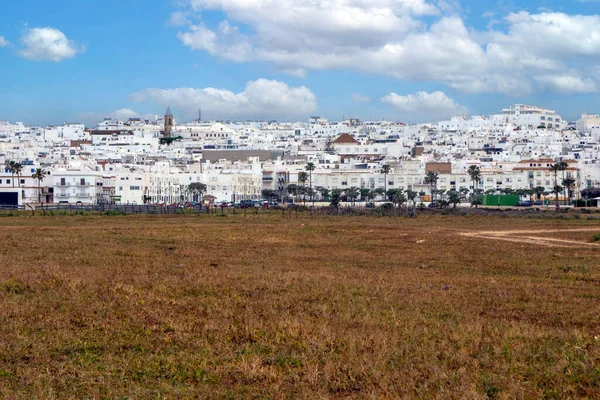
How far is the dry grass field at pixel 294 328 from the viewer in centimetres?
914

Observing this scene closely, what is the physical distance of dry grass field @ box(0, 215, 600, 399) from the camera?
9.14m

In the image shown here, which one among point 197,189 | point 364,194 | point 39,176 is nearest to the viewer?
point 39,176

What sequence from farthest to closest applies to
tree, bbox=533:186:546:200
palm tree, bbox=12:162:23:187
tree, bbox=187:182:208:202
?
tree, bbox=533:186:546:200 < tree, bbox=187:182:208:202 < palm tree, bbox=12:162:23:187

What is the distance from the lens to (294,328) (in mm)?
11727

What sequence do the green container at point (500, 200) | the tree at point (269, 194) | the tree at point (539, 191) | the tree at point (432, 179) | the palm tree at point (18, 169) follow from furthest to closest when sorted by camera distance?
the tree at point (269, 194), the tree at point (539, 191), the tree at point (432, 179), the green container at point (500, 200), the palm tree at point (18, 169)

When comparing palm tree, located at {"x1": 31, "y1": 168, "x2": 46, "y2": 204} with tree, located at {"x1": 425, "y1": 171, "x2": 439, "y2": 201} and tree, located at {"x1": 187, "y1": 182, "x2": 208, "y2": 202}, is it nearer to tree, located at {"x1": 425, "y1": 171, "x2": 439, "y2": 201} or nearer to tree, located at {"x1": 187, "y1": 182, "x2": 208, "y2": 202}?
tree, located at {"x1": 187, "y1": 182, "x2": 208, "y2": 202}

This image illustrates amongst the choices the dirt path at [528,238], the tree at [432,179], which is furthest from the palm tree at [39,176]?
the dirt path at [528,238]

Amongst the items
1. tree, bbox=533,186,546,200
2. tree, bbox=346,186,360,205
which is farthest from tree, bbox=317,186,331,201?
tree, bbox=533,186,546,200

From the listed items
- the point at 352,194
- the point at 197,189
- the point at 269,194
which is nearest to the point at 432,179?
the point at 352,194

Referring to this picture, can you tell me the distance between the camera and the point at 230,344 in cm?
1098

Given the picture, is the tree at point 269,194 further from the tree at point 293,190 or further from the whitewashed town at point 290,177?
the tree at point 293,190

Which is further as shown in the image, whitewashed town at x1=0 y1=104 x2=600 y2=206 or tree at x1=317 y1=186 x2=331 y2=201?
tree at x1=317 y1=186 x2=331 y2=201

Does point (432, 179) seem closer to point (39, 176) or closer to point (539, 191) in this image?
point (539, 191)

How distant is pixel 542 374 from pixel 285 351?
3.19m
